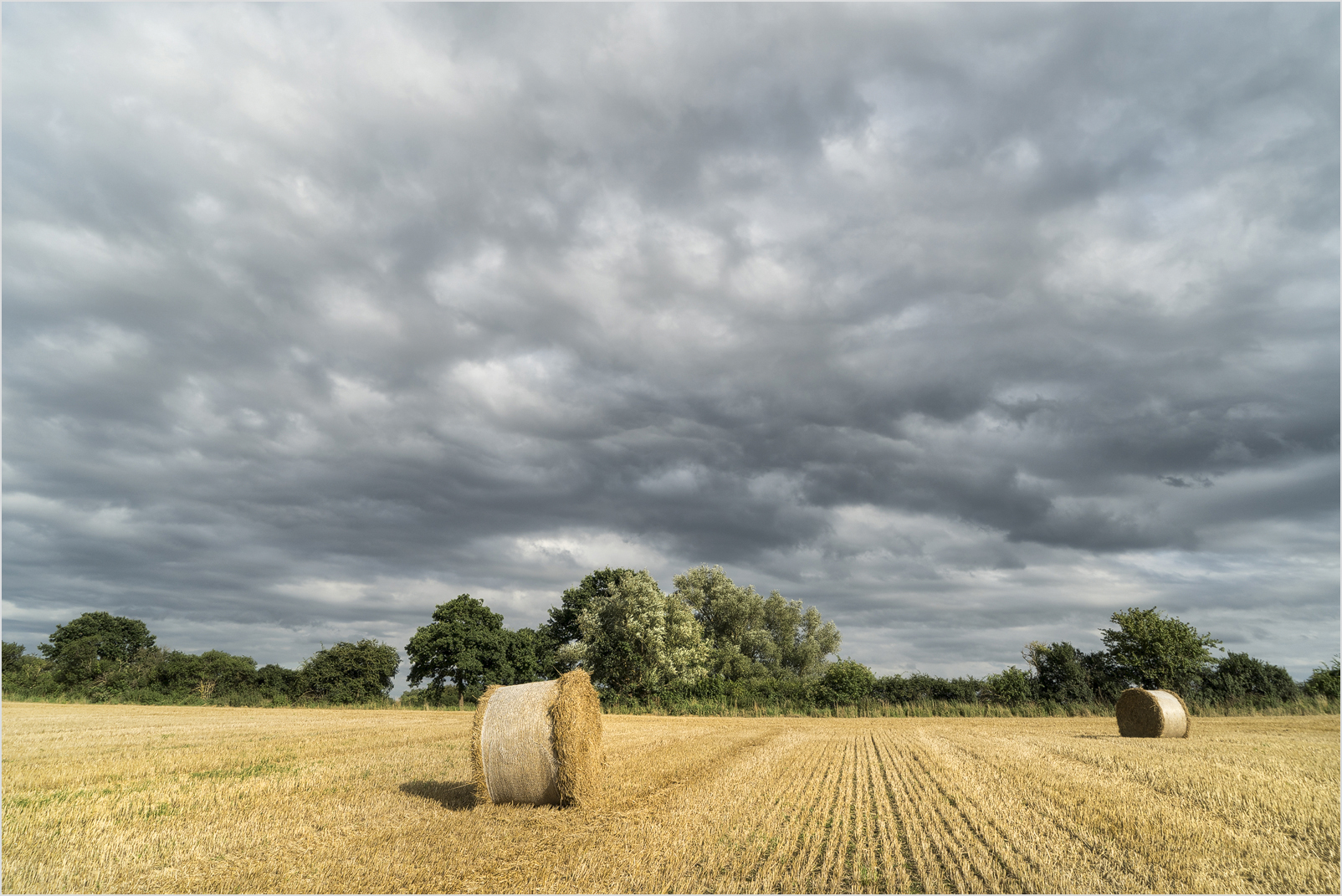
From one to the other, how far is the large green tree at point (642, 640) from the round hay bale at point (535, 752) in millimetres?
33382

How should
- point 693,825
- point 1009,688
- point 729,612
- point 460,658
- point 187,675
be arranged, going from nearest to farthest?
point 693,825
point 1009,688
point 460,658
point 187,675
point 729,612

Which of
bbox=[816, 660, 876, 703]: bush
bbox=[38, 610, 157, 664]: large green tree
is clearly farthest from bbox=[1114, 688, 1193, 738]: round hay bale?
bbox=[38, 610, 157, 664]: large green tree

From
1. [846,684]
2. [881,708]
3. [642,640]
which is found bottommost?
[881,708]

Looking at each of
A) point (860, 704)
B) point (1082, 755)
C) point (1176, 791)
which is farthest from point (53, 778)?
point (860, 704)

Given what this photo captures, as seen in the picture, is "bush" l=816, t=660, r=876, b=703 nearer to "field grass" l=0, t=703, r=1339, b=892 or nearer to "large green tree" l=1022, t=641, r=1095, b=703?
"large green tree" l=1022, t=641, r=1095, b=703

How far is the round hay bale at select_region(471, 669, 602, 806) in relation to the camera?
9289 mm

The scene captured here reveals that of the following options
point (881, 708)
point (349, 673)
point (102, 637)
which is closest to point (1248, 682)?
point (881, 708)

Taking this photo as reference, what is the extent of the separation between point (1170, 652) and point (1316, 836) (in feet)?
142

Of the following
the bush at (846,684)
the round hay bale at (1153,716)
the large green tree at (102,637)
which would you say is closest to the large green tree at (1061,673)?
the bush at (846,684)

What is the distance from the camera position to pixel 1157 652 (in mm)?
42438

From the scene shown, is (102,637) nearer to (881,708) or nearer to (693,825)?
(881,708)

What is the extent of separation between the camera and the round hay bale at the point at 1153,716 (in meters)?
21.1

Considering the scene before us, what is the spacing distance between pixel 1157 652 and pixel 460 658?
144 feet

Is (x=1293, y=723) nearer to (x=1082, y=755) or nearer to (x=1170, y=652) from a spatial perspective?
(x=1170, y=652)
